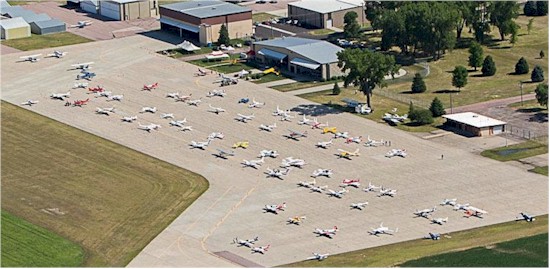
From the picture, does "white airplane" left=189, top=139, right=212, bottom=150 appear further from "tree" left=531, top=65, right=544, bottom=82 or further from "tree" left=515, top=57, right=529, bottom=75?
"tree" left=515, top=57, right=529, bottom=75

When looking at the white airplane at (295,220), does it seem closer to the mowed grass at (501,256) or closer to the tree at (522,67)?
the mowed grass at (501,256)

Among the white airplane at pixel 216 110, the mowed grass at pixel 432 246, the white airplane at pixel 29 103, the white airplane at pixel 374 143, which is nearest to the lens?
the mowed grass at pixel 432 246

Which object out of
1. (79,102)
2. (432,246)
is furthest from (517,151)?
(79,102)

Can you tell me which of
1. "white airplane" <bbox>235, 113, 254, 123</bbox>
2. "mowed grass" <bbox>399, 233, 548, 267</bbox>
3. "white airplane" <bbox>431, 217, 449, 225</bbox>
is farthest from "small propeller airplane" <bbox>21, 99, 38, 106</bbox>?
"mowed grass" <bbox>399, 233, 548, 267</bbox>

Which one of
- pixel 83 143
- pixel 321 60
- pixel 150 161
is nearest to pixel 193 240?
pixel 150 161

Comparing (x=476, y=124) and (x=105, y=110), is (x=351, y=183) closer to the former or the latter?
(x=476, y=124)

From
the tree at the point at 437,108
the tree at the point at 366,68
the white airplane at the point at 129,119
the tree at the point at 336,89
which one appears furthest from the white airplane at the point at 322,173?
the tree at the point at 336,89

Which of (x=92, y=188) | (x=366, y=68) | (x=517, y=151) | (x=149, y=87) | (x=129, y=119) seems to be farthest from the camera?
(x=149, y=87)
